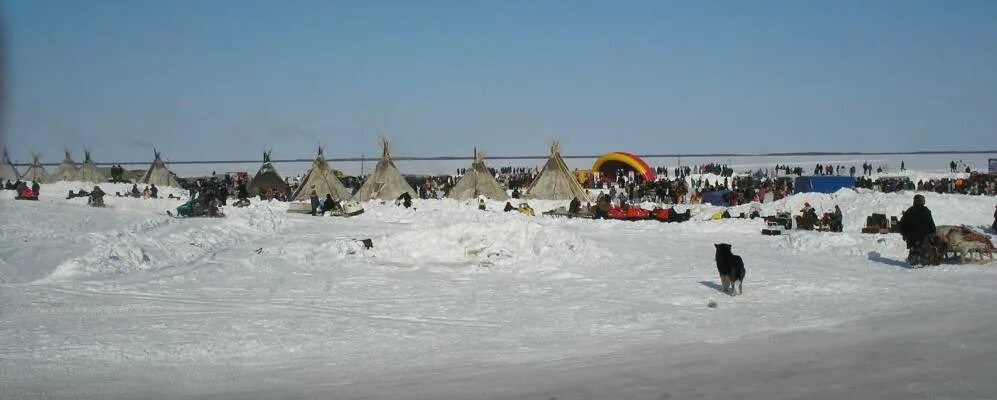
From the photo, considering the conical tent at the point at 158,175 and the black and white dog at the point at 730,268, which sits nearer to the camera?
the black and white dog at the point at 730,268

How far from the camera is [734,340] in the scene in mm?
8734

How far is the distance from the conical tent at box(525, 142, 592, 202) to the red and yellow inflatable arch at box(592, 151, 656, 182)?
985 cm

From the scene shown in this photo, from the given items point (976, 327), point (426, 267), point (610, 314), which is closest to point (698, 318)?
point (610, 314)

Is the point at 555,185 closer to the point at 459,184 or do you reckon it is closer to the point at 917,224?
the point at 459,184

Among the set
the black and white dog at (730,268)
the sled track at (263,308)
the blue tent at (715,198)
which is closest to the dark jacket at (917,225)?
the black and white dog at (730,268)

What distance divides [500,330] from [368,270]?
19.6 feet

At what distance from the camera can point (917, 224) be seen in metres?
14.8

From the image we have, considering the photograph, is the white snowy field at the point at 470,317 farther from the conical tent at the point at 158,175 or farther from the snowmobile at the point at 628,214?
the conical tent at the point at 158,175

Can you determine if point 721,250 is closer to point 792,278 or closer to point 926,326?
point 792,278

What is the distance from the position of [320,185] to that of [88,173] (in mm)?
17336

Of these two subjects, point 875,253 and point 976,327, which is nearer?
point 976,327

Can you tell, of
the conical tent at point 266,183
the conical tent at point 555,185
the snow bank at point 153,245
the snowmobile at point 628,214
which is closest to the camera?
the snow bank at point 153,245

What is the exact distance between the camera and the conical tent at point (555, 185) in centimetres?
3991

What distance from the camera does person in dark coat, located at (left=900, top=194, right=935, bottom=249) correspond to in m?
14.8
